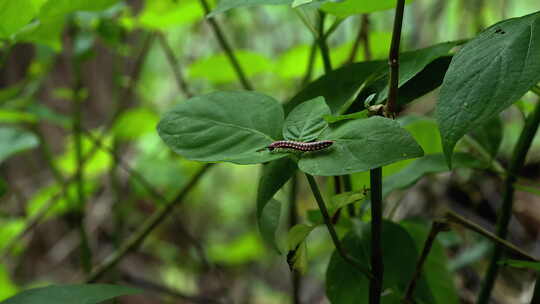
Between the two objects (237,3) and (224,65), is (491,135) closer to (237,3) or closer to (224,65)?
(237,3)

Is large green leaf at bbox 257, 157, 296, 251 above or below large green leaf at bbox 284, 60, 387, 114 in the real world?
below

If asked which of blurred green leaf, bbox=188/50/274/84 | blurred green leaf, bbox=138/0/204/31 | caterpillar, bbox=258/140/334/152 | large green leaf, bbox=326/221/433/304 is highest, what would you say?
blurred green leaf, bbox=138/0/204/31

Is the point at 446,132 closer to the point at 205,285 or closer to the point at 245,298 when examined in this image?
the point at 245,298

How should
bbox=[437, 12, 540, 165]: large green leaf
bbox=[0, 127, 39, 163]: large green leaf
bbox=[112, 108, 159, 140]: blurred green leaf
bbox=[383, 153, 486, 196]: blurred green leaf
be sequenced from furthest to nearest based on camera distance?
1. bbox=[112, 108, 159, 140]: blurred green leaf
2. bbox=[0, 127, 39, 163]: large green leaf
3. bbox=[383, 153, 486, 196]: blurred green leaf
4. bbox=[437, 12, 540, 165]: large green leaf

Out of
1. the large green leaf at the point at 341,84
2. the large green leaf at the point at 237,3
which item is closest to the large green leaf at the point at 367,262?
the large green leaf at the point at 341,84

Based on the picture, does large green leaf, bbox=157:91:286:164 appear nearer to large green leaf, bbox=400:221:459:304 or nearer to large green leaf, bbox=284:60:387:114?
large green leaf, bbox=284:60:387:114

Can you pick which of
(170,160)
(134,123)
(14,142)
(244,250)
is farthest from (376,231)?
(244,250)

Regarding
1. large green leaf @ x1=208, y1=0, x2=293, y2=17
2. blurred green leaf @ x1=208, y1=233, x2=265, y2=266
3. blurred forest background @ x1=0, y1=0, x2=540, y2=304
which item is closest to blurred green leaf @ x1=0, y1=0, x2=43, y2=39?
blurred forest background @ x1=0, y1=0, x2=540, y2=304
